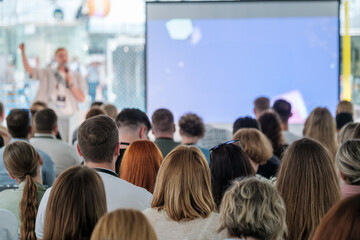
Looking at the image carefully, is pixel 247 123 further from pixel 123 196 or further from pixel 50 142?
pixel 123 196

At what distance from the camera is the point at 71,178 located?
1975 mm

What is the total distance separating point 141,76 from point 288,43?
2.60 m

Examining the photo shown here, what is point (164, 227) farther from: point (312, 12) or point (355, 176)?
point (312, 12)

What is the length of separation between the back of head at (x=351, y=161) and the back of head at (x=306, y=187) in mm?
219

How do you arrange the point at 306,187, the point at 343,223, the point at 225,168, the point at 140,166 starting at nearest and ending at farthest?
the point at 343,223, the point at 306,187, the point at 225,168, the point at 140,166

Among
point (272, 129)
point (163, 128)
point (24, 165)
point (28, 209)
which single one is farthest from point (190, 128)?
point (28, 209)

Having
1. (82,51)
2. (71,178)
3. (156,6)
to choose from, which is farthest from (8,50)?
(71,178)

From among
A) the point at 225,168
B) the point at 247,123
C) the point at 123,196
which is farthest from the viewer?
the point at 247,123

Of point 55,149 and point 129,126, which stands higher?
point 129,126

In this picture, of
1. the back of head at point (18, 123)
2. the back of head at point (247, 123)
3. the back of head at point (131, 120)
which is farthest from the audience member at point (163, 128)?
the back of head at point (18, 123)

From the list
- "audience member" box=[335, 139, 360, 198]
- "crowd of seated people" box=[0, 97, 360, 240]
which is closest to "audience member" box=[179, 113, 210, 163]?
"crowd of seated people" box=[0, 97, 360, 240]

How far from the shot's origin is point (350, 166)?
290 centimetres

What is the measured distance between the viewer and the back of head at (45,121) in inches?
195

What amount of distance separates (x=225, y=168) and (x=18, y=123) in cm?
233
